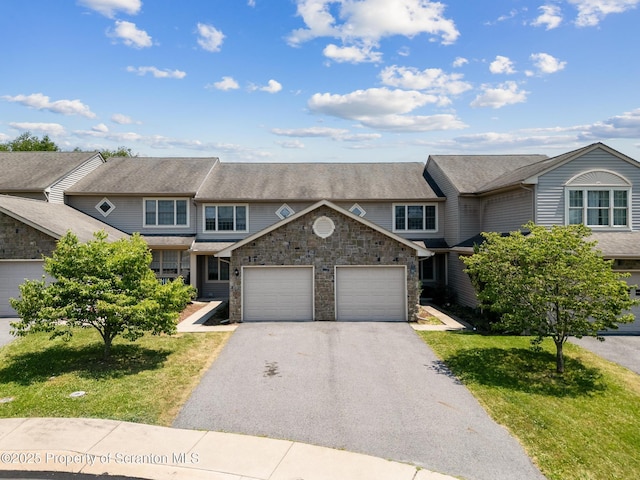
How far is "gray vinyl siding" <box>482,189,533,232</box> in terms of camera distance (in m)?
17.7

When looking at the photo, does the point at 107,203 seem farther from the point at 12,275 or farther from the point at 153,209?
the point at 12,275

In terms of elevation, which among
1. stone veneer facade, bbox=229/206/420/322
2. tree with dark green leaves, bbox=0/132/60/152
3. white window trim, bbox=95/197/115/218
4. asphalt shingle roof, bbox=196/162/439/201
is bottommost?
stone veneer facade, bbox=229/206/420/322

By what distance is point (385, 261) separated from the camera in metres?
16.7

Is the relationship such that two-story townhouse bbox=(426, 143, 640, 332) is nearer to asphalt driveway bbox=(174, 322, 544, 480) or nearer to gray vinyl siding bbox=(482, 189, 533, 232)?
gray vinyl siding bbox=(482, 189, 533, 232)

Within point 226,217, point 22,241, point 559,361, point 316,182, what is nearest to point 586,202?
point 559,361

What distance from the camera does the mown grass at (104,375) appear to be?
28.9ft

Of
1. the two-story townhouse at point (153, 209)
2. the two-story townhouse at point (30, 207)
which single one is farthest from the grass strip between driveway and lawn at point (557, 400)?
the two-story townhouse at point (30, 207)

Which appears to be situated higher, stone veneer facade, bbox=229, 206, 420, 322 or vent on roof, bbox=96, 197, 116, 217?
vent on roof, bbox=96, 197, 116, 217

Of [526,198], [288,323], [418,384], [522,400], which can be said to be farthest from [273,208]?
[522,400]

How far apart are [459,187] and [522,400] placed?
13.9 m

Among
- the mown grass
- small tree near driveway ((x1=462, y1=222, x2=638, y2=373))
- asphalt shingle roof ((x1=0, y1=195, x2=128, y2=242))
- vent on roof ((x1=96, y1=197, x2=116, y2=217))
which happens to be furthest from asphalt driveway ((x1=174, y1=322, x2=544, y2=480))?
vent on roof ((x1=96, y1=197, x2=116, y2=217))

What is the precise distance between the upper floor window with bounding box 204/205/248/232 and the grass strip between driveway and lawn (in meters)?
12.6

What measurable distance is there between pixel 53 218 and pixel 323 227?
11927 mm

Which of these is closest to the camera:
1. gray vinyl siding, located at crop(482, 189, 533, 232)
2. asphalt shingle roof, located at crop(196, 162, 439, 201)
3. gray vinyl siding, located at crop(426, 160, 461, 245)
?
gray vinyl siding, located at crop(482, 189, 533, 232)
